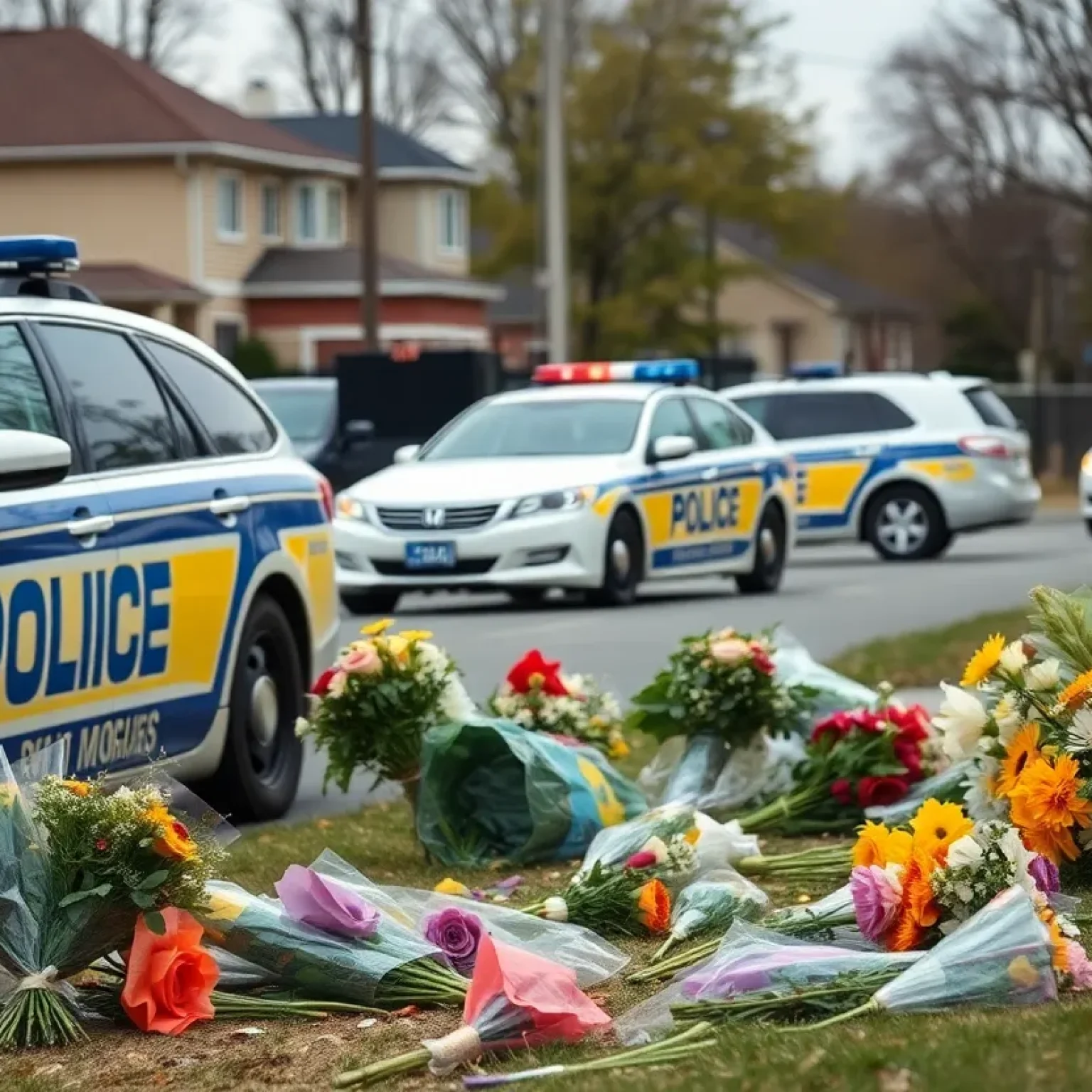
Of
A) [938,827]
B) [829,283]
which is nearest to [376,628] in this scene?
[938,827]

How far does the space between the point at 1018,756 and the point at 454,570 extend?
11169mm

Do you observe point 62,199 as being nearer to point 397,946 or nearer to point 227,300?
point 227,300

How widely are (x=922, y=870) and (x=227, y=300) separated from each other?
50.5 m

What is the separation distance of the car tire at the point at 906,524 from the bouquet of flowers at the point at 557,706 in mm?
17271

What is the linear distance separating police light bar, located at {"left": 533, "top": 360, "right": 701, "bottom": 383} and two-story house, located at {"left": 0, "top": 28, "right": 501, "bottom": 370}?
101ft

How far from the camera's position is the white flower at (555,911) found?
20.4ft

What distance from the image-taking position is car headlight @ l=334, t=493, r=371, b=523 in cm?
1777

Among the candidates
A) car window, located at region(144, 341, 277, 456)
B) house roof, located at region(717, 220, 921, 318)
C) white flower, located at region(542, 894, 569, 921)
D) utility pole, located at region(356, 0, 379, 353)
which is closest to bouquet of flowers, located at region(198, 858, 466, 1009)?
white flower, located at region(542, 894, 569, 921)

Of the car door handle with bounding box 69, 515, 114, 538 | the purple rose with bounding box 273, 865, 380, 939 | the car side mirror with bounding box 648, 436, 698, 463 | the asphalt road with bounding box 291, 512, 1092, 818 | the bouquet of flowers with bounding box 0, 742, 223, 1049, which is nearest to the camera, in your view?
the bouquet of flowers with bounding box 0, 742, 223, 1049

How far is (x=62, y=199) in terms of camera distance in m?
53.2

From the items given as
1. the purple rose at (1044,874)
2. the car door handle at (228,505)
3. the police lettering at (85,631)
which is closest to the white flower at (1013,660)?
the purple rose at (1044,874)

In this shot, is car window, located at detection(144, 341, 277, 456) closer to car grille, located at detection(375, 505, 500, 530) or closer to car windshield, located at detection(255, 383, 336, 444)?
car grille, located at detection(375, 505, 500, 530)

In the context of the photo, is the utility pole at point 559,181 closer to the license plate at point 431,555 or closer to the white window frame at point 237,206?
the license plate at point 431,555

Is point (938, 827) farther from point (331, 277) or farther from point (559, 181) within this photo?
point (331, 277)
